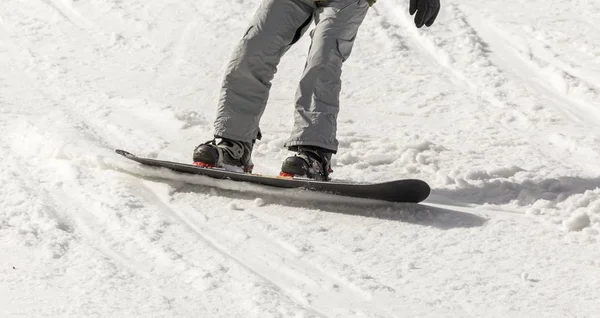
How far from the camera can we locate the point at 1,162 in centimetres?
486

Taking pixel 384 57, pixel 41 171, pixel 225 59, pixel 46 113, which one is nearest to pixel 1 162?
pixel 41 171

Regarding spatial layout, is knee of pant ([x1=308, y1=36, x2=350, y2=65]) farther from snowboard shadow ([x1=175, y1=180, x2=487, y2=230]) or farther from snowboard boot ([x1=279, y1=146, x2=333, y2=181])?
snowboard shadow ([x1=175, y1=180, x2=487, y2=230])

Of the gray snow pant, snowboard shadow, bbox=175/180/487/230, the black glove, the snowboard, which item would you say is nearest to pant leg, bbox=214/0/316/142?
the gray snow pant

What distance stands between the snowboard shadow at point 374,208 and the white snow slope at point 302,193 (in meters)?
0.01

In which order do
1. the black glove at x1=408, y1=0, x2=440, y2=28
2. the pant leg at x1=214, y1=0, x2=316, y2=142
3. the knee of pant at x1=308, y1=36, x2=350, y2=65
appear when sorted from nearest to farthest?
the knee of pant at x1=308, y1=36, x2=350, y2=65
the pant leg at x1=214, y1=0, x2=316, y2=142
the black glove at x1=408, y1=0, x2=440, y2=28

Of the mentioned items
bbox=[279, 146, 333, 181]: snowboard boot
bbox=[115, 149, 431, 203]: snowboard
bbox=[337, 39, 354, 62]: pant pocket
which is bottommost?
bbox=[115, 149, 431, 203]: snowboard

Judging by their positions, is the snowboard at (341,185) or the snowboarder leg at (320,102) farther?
the snowboarder leg at (320,102)

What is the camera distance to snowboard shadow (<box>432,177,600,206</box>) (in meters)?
4.64

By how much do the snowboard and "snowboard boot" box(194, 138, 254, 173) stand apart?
0.34 feet

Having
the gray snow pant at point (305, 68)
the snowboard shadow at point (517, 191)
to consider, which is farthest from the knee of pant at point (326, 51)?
the snowboard shadow at point (517, 191)

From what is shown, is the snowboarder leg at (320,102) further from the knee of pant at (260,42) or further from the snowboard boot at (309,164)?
the knee of pant at (260,42)

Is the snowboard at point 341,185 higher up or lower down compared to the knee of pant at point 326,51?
lower down

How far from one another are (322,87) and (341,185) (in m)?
0.55

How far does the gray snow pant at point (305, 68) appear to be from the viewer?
15.2ft
